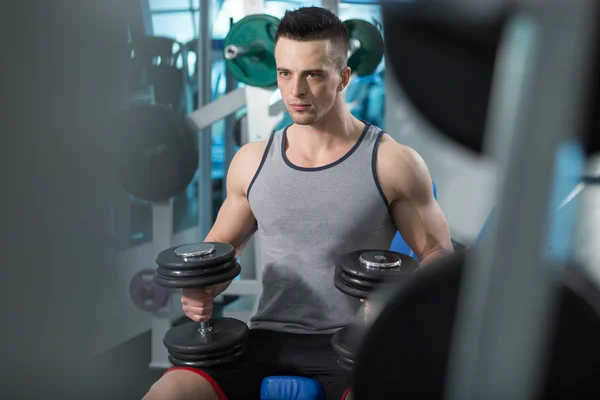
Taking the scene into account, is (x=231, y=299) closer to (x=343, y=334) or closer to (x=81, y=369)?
(x=343, y=334)

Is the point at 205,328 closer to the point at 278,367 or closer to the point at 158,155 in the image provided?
the point at 278,367

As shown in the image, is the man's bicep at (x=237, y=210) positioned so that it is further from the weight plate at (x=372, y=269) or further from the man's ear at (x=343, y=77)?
the weight plate at (x=372, y=269)

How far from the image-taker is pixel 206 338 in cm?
118

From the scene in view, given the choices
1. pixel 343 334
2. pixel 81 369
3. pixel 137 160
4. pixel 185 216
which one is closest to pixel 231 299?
pixel 185 216

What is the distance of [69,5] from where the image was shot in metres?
0.33

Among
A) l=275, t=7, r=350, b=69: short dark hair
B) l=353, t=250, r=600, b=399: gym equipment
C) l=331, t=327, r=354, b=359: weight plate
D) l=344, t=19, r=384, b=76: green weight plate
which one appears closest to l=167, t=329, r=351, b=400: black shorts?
l=331, t=327, r=354, b=359: weight plate

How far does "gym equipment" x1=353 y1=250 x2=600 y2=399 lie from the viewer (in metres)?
0.25

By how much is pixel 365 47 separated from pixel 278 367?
114 centimetres

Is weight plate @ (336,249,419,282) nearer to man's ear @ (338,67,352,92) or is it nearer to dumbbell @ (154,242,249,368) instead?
dumbbell @ (154,242,249,368)

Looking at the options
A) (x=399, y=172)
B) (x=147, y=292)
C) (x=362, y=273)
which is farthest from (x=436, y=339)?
(x=147, y=292)

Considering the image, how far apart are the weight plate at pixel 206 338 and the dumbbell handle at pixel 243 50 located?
102 cm

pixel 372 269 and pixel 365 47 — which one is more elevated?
pixel 365 47

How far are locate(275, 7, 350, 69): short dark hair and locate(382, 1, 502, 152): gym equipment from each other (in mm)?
1100

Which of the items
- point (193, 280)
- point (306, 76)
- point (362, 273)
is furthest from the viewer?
point (306, 76)
